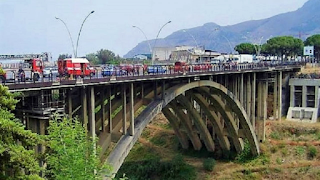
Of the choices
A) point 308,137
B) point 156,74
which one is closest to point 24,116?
point 156,74

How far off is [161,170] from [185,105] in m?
9.43

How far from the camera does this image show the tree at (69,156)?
1662 cm

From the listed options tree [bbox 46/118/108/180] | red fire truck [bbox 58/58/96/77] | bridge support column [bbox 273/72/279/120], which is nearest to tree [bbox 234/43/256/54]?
bridge support column [bbox 273/72/279/120]

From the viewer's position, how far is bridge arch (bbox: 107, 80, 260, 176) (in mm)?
26703

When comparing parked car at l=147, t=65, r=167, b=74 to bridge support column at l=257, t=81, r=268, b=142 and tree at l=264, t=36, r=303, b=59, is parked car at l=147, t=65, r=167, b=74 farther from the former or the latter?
tree at l=264, t=36, r=303, b=59

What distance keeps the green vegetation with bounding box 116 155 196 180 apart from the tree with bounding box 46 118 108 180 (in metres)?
29.6

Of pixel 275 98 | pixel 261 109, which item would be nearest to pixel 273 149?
pixel 261 109

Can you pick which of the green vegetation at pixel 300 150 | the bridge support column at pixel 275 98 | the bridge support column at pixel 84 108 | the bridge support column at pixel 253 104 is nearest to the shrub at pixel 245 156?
the bridge support column at pixel 253 104

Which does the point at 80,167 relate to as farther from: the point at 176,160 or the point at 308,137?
the point at 308,137

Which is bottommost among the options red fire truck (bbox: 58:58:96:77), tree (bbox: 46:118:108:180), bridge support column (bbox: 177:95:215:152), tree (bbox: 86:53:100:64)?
bridge support column (bbox: 177:95:215:152)

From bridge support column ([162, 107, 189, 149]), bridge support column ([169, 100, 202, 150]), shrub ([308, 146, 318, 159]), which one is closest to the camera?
bridge support column ([169, 100, 202, 150])

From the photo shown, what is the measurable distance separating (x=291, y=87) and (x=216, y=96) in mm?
23113

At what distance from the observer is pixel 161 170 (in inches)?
1890

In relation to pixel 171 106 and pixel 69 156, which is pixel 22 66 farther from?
pixel 171 106
